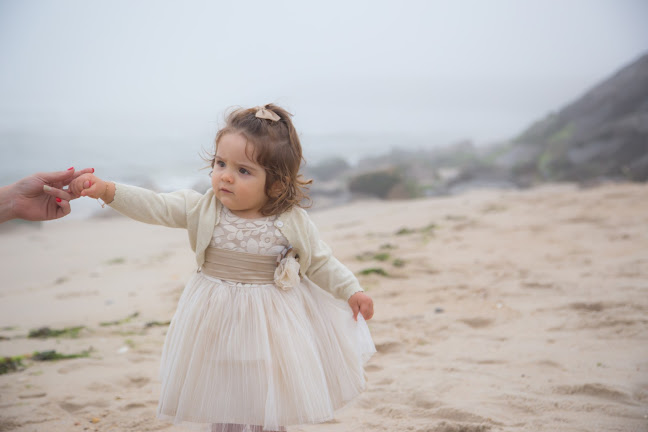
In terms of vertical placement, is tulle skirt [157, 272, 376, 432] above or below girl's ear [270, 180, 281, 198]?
below

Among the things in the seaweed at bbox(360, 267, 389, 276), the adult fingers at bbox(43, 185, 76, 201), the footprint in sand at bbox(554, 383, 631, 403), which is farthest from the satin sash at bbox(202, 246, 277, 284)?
the seaweed at bbox(360, 267, 389, 276)

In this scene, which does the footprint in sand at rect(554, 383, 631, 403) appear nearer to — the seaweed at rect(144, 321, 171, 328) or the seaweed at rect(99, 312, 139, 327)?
the seaweed at rect(144, 321, 171, 328)

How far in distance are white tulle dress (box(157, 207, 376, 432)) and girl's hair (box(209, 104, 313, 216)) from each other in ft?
0.31

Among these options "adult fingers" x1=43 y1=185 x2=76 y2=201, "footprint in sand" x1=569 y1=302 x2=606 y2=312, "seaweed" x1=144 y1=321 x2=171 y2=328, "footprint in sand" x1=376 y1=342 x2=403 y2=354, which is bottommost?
"seaweed" x1=144 y1=321 x2=171 y2=328

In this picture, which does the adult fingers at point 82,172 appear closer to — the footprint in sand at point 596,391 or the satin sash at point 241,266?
the satin sash at point 241,266

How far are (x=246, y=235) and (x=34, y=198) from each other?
898 mm

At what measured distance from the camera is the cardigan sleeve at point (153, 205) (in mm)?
1870

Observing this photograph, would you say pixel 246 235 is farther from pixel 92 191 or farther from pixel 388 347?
pixel 388 347

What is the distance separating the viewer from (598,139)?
33.4ft

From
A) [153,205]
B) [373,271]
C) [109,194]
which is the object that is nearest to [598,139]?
[373,271]

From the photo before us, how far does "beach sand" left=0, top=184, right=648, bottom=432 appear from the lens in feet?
7.91

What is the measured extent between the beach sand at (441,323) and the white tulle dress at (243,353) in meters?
0.59

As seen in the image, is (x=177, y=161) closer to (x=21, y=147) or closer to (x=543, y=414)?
(x=21, y=147)

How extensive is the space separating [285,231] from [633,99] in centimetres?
1073
